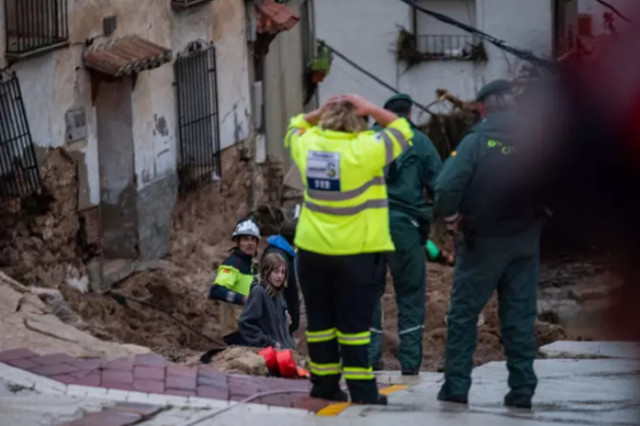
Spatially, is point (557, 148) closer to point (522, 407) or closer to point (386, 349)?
point (522, 407)

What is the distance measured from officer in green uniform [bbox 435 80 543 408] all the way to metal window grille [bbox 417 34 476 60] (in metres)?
22.9

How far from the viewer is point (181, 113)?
18859 mm

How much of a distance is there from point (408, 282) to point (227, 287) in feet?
5.77

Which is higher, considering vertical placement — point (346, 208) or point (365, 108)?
point (365, 108)

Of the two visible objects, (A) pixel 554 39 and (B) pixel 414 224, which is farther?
(B) pixel 414 224

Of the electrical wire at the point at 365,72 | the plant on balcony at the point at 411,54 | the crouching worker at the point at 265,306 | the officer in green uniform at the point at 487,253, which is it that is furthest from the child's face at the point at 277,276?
the plant on balcony at the point at 411,54

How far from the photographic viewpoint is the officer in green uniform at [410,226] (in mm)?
9992

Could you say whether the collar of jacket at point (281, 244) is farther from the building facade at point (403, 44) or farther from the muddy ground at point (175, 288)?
the building facade at point (403, 44)

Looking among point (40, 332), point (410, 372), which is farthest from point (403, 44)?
point (40, 332)

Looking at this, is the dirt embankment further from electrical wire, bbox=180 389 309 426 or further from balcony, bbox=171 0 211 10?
electrical wire, bbox=180 389 309 426

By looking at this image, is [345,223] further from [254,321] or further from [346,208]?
[254,321]

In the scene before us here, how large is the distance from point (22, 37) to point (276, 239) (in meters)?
4.85

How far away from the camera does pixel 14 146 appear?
1429cm

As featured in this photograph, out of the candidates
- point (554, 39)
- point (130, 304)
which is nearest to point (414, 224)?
point (554, 39)
